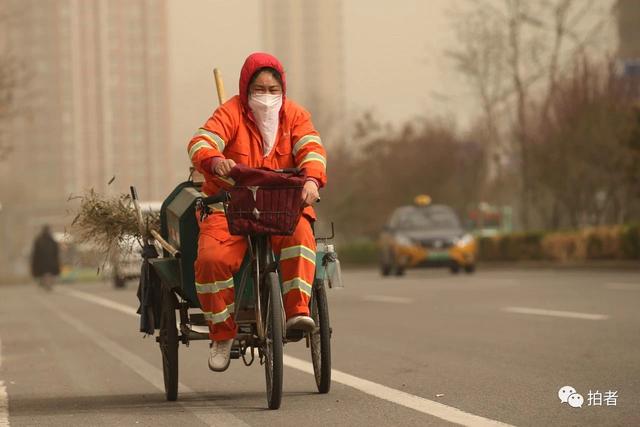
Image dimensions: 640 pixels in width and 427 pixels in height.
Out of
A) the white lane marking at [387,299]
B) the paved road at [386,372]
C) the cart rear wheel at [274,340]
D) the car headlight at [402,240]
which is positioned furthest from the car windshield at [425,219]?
the cart rear wheel at [274,340]

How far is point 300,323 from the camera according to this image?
7.59 metres

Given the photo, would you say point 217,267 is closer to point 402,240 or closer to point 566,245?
point 402,240

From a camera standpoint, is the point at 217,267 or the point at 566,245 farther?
the point at 566,245

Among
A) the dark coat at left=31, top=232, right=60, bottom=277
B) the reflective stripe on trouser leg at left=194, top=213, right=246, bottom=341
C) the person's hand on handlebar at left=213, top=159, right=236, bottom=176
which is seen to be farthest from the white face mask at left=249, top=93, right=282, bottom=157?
the dark coat at left=31, top=232, right=60, bottom=277

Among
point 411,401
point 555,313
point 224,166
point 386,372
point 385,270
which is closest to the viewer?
point 224,166

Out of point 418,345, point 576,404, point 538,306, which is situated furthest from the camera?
point 538,306

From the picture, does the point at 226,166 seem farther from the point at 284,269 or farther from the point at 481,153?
the point at 481,153

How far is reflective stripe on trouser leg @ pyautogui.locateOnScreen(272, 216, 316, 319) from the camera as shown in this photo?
302 inches

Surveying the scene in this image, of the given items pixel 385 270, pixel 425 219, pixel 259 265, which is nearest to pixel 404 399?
pixel 259 265

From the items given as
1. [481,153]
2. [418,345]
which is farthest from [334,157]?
[418,345]

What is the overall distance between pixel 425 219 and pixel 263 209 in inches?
1119

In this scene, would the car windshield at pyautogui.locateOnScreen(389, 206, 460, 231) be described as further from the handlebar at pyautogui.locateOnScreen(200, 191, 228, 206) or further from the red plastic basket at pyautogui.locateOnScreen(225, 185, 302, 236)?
the red plastic basket at pyautogui.locateOnScreen(225, 185, 302, 236)

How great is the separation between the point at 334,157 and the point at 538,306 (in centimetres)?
6487

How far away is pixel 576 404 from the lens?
7.38 metres
